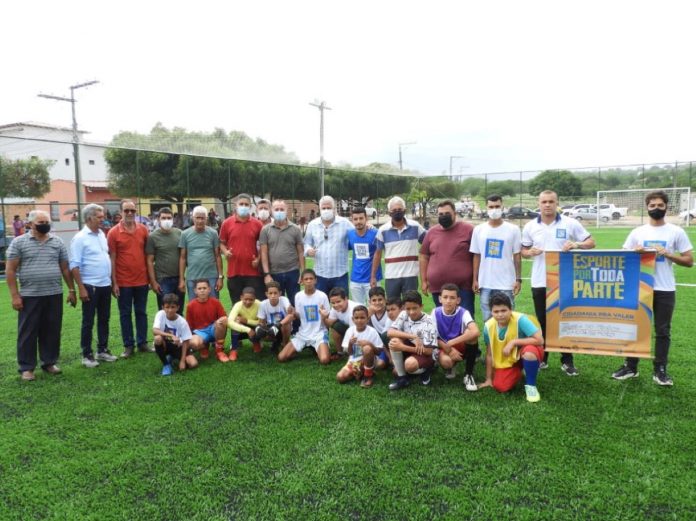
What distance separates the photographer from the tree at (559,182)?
28.9 meters

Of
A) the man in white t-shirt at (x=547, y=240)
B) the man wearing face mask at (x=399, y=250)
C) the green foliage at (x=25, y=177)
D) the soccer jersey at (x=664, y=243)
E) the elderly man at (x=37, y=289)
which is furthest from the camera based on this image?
the green foliage at (x=25, y=177)

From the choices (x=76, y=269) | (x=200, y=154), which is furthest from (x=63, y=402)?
(x=200, y=154)

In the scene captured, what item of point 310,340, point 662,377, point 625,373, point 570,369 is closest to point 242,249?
point 310,340

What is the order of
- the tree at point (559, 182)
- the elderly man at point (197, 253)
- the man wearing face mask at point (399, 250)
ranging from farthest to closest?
the tree at point (559, 182), the elderly man at point (197, 253), the man wearing face mask at point (399, 250)

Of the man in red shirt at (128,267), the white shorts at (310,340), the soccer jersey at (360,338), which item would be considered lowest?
the white shorts at (310,340)

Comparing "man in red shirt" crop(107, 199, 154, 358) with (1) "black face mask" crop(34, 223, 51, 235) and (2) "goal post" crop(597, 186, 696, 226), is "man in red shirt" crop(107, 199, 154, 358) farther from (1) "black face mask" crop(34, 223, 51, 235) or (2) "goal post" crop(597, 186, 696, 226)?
(2) "goal post" crop(597, 186, 696, 226)

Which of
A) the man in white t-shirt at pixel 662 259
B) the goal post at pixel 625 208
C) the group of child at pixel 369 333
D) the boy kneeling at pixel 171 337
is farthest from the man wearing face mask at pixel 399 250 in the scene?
the goal post at pixel 625 208

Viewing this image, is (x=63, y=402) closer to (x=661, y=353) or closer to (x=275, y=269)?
(x=275, y=269)

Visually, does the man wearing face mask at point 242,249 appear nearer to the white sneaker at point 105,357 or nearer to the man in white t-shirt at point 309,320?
the man in white t-shirt at point 309,320

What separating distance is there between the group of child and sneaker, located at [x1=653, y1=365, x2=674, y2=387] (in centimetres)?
115

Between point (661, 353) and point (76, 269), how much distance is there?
598cm

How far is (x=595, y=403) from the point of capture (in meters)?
4.13

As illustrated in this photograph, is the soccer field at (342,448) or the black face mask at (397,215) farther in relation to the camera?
the black face mask at (397,215)

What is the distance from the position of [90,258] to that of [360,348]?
10.6 ft
